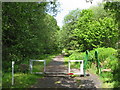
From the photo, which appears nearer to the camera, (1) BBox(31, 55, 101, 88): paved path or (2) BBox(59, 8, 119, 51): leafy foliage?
(1) BBox(31, 55, 101, 88): paved path

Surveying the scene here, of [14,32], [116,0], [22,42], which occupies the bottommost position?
[22,42]

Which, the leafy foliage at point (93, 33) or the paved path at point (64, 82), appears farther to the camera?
the leafy foliage at point (93, 33)

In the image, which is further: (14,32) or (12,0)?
(14,32)

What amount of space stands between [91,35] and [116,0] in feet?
30.1

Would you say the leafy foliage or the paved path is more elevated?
the leafy foliage

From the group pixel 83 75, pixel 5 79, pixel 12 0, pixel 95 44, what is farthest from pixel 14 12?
pixel 95 44

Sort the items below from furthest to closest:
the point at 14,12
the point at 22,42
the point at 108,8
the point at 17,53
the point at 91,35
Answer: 1. the point at 91,35
2. the point at 22,42
3. the point at 17,53
4. the point at 14,12
5. the point at 108,8

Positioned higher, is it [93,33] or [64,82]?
[93,33]

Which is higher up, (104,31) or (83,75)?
(104,31)

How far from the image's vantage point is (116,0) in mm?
5129

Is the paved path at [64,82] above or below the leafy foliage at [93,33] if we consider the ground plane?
below

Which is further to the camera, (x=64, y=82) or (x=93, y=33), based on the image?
(x=93, y=33)

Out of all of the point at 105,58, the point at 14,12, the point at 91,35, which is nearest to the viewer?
the point at 14,12

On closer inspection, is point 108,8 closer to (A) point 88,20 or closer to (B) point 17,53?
(B) point 17,53
